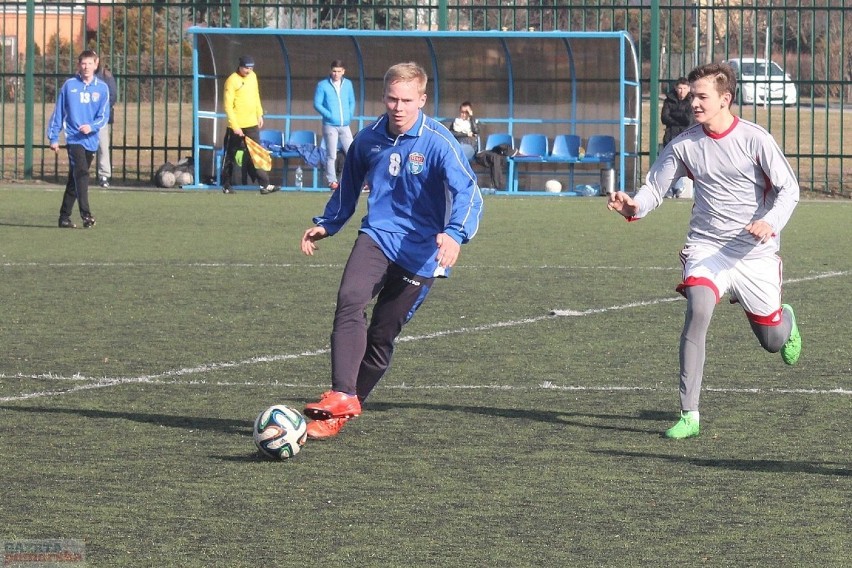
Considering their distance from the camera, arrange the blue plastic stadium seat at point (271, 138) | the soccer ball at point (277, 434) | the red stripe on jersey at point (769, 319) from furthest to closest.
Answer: the blue plastic stadium seat at point (271, 138)
the red stripe on jersey at point (769, 319)
the soccer ball at point (277, 434)

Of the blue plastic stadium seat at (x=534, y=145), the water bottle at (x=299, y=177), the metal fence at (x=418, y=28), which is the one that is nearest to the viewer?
the metal fence at (x=418, y=28)

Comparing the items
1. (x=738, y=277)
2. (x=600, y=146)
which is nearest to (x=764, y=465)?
(x=738, y=277)

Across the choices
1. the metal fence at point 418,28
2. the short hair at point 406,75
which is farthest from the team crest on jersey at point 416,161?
the metal fence at point 418,28

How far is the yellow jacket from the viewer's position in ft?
75.7

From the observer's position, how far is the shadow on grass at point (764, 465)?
629 centimetres

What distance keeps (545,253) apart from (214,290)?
4185 mm

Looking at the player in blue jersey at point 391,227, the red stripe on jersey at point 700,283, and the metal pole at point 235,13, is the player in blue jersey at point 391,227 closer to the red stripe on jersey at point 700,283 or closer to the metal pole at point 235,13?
the red stripe on jersey at point 700,283

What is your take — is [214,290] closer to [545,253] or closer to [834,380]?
[545,253]

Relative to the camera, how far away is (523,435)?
23.1 ft

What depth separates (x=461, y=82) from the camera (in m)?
25.8

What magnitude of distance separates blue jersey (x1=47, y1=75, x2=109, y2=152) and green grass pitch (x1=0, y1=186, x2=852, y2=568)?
9.70 feet

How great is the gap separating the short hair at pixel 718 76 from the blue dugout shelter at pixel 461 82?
17.3 m

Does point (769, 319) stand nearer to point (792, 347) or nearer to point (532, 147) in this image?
point (792, 347)

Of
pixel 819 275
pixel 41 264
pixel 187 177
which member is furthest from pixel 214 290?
pixel 187 177
